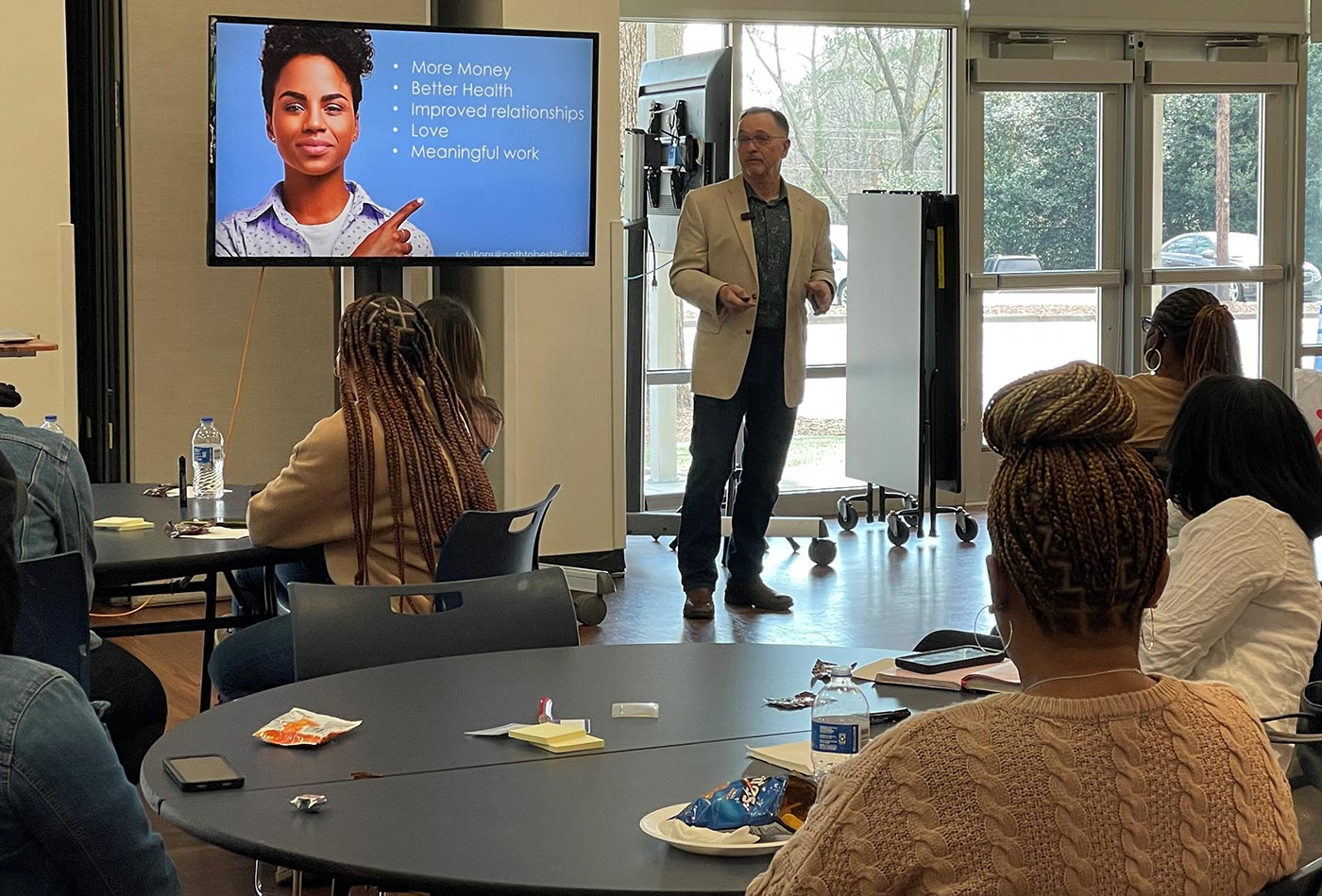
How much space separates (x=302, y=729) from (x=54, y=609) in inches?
33.4

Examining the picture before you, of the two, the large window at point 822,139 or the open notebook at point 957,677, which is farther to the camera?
the large window at point 822,139

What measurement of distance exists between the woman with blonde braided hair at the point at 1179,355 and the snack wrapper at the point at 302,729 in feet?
8.27

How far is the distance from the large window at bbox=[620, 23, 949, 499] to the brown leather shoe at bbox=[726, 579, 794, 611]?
2.11m

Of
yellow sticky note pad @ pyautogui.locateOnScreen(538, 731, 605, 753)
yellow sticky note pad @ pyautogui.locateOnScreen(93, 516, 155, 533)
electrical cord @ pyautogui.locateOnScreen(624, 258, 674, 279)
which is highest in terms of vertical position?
electrical cord @ pyautogui.locateOnScreen(624, 258, 674, 279)

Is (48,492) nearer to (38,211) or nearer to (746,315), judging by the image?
(38,211)

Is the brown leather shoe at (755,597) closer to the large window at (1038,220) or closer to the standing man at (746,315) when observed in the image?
the standing man at (746,315)

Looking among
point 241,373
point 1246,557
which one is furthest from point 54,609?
point 241,373

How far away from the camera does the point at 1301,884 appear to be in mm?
1415

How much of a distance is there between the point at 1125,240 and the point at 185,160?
5.38m

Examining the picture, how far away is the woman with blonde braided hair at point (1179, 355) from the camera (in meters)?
4.02

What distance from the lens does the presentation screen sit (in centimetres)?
546

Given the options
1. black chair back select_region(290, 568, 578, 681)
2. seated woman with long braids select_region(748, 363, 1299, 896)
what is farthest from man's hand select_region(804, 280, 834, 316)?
seated woman with long braids select_region(748, 363, 1299, 896)

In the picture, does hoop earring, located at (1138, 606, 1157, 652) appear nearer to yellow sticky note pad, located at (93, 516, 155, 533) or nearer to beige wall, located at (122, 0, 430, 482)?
yellow sticky note pad, located at (93, 516, 155, 533)

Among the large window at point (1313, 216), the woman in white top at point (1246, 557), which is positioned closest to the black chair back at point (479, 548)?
the woman in white top at point (1246, 557)
